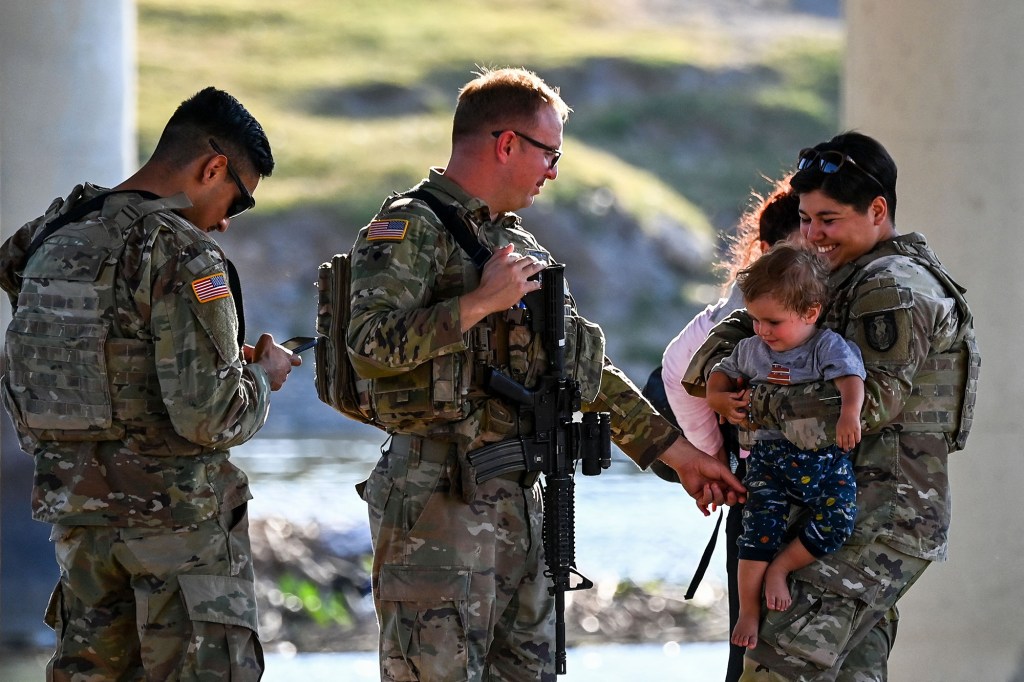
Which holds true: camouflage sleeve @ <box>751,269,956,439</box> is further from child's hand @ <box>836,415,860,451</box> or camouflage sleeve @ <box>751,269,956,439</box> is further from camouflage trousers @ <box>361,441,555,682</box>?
camouflage trousers @ <box>361,441,555,682</box>

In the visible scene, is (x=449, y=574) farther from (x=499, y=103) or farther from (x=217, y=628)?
(x=499, y=103)

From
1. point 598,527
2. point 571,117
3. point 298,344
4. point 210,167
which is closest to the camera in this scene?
point 210,167

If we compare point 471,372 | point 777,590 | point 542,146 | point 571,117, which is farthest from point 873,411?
point 571,117

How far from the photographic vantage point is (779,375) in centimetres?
371

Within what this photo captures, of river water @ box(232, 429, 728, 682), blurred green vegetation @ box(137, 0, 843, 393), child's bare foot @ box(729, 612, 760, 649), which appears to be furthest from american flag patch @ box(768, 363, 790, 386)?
blurred green vegetation @ box(137, 0, 843, 393)

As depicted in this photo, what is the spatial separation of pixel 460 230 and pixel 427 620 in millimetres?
1011

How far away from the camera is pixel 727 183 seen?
103ft

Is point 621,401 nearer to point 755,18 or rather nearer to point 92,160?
point 92,160

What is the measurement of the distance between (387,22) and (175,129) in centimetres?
3724

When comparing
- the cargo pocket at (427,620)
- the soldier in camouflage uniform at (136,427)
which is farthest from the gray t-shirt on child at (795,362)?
the soldier in camouflage uniform at (136,427)

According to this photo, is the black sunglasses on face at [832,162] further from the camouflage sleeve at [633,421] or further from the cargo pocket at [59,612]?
the cargo pocket at [59,612]

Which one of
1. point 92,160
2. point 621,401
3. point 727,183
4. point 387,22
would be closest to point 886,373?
point 621,401

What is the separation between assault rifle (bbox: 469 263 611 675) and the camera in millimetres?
3760

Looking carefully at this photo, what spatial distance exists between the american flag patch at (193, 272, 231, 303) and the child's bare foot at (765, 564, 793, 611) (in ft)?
5.07
